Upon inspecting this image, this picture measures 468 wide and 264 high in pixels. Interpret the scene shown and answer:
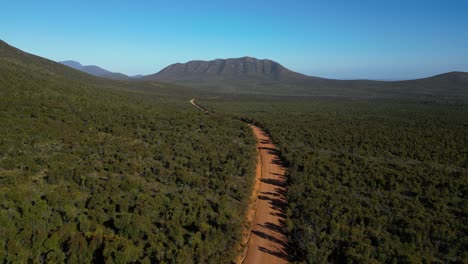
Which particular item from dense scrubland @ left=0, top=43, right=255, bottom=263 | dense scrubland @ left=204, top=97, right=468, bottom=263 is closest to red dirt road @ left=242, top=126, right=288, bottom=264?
dense scrubland @ left=204, top=97, right=468, bottom=263

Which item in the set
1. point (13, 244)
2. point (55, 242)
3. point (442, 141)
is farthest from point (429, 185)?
point (13, 244)

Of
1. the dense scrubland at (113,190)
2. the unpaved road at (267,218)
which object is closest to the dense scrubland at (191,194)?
the dense scrubland at (113,190)

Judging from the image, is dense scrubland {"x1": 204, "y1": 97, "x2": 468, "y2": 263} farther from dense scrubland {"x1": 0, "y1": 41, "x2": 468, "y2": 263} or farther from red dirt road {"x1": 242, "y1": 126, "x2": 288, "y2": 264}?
red dirt road {"x1": 242, "y1": 126, "x2": 288, "y2": 264}

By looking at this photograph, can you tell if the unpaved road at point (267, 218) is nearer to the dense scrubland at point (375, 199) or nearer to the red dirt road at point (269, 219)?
the red dirt road at point (269, 219)

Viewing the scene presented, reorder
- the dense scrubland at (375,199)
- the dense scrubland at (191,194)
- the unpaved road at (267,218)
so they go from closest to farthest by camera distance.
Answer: the dense scrubland at (191,194) → the unpaved road at (267,218) → the dense scrubland at (375,199)

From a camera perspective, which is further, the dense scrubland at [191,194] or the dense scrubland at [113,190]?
the dense scrubland at [191,194]
